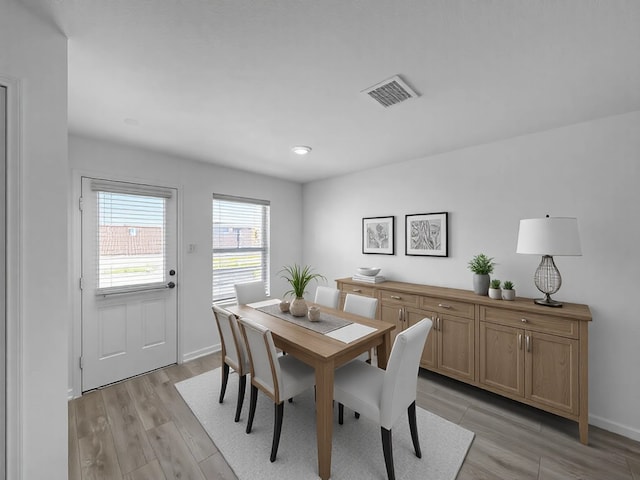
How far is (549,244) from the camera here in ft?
6.93

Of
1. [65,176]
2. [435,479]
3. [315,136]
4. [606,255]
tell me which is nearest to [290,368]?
[435,479]

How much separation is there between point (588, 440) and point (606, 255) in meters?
1.40

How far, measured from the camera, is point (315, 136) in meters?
2.65

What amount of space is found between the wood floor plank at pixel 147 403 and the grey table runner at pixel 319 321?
1.16 m

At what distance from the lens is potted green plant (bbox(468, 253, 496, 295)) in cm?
266

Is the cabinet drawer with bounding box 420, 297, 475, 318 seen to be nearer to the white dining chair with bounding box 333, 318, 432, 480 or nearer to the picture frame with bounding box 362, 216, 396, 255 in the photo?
the picture frame with bounding box 362, 216, 396, 255

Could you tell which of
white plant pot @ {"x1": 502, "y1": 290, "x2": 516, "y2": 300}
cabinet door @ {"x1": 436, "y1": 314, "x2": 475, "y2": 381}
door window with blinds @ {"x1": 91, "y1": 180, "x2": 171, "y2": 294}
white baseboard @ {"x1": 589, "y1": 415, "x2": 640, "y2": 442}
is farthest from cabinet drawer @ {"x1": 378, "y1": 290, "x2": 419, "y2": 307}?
door window with blinds @ {"x1": 91, "y1": 180, "x2": 171, "y2": 294}

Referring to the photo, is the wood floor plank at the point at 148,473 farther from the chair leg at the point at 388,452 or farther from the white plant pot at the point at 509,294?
the white plant pot at the point at 509,294

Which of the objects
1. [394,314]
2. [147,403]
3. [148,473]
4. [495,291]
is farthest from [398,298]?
[147,403]

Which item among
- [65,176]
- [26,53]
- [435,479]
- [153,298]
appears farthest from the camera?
[153,298]

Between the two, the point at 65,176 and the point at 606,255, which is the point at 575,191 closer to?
the point at 606,255

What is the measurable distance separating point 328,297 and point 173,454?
180cm

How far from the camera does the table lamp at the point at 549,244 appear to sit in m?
2.09

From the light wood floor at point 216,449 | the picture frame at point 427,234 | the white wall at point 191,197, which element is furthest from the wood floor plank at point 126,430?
the picture frame at point 427,234
